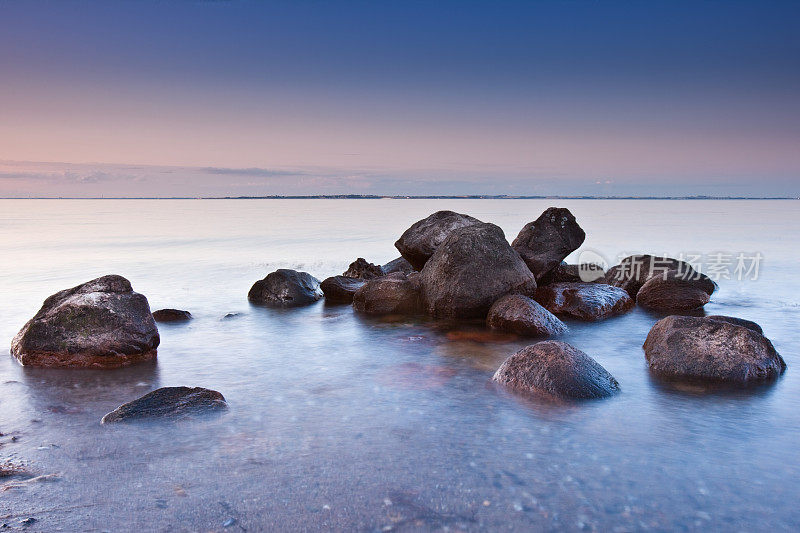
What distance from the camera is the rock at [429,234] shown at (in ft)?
37.7

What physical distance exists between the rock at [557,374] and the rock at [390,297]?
14.3 feet

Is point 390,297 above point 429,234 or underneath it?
underneath

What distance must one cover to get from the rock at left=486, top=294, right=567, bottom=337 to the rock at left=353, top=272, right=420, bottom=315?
1812 mm

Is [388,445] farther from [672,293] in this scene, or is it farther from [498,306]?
[672,293]

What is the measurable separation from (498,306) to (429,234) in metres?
2.76

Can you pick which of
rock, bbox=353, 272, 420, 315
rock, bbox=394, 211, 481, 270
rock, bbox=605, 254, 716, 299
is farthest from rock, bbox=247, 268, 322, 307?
rock, bbox=605, 254, 716, 299

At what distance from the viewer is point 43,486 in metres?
4.12

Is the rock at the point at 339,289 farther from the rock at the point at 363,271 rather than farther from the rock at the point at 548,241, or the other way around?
the rock at the point at 548,241

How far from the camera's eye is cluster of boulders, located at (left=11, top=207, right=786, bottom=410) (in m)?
6.31

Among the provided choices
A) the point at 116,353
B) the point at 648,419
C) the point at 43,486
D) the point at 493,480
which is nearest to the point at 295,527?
the point at 493,480

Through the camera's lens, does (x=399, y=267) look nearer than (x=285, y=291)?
No

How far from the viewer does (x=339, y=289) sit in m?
12.3

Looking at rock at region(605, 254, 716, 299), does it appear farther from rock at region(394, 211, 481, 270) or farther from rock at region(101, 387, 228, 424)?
rock at region(101, 387, 228, 424)

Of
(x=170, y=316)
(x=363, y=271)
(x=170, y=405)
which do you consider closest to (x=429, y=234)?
(x=363, y=271)
